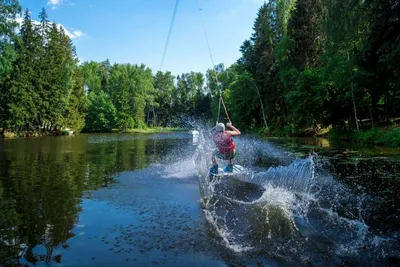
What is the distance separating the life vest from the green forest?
1135 centimetres

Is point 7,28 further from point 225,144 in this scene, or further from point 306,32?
point 225,144

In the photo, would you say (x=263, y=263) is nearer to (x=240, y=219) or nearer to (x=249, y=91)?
(x=240, y=219)

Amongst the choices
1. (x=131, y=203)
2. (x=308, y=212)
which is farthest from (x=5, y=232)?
(x=308, y=212)

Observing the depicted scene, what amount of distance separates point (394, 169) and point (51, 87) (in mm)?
62281

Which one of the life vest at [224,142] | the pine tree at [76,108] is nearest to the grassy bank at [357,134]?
the life vest at [224,142]

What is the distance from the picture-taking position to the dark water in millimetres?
6133

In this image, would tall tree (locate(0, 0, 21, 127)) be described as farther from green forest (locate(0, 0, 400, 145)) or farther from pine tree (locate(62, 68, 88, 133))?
pine tree (locate(62, 68, 88, 133))

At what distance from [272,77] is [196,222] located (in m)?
48.3

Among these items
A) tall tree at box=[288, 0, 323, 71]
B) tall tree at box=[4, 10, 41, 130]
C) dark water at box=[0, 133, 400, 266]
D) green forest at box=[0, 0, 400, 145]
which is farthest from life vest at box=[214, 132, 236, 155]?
tall tree at box=[4, 10, 41, 130]

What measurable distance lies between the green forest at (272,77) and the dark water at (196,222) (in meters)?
11.8

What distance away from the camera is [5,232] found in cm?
748

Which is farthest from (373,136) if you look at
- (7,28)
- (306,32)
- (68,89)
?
(68,89)

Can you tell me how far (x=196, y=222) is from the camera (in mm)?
8148

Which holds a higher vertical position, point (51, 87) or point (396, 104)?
point (51, 87)
